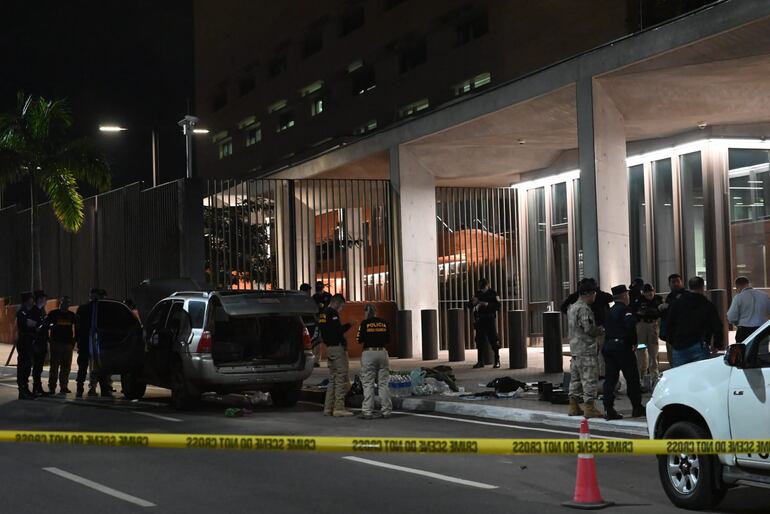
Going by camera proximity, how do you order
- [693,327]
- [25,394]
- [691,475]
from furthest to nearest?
[25,394] → [693,327] → [691,475]

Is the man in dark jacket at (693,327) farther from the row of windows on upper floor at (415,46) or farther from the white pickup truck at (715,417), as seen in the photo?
the row of windows on upper floor at (415,46)

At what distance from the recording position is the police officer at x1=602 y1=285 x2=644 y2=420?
13648 mm

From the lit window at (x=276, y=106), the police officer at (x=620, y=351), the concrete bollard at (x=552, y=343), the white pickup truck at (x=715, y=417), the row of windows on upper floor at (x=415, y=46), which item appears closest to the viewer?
the white pickup truck at (x=715, y=417)

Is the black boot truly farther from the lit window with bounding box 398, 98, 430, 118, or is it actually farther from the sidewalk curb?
the lit window with bounding box 398, 98, 430, 118

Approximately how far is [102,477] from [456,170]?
751 inches

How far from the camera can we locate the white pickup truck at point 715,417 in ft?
25.5

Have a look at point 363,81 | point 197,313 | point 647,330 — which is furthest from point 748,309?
point 363,81

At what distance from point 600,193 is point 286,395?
6.97 meters

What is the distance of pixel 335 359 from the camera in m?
15.6

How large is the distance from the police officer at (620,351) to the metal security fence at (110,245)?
1616cm

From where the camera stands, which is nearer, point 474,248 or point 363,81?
point 474,248

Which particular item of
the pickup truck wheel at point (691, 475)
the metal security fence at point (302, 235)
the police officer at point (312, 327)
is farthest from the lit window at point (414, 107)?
the pickup truck wheel at point (691, 475)

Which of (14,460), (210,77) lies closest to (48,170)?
(14,460)

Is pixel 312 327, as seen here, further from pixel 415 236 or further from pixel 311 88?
pixel 311 88
